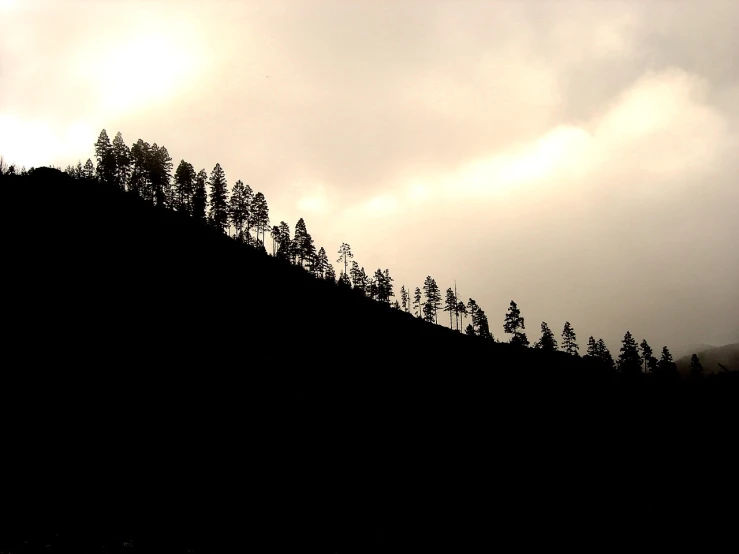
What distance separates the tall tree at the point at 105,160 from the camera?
8094cm

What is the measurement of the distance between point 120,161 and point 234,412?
241ft

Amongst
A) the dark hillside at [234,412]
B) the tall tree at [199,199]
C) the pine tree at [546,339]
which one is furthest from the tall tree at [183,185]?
the pine tree at [546,339]

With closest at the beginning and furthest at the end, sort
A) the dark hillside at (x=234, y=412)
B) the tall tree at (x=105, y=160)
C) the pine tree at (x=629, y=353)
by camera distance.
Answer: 1. the dark hillside at (x=234, y=412)
2. the tall tree at (x=105, y=160)
3. the pine tree at (x=629, y=353)

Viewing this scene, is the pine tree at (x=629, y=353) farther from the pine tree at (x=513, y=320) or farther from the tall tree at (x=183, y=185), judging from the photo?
the tall tree at (x=183, y=185)

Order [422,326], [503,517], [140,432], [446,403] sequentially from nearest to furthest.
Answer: [503,517] → [140,432] → [446,403] → [422,326]

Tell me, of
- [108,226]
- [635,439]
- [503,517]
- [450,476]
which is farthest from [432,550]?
[108,226]

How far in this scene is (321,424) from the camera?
35.0 m

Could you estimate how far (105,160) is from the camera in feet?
267

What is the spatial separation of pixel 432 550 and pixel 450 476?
939cm

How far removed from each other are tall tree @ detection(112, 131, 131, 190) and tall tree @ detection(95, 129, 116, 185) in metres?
0.86

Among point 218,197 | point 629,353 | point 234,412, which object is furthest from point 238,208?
point 629,353

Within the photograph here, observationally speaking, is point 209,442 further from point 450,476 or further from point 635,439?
point 635,439

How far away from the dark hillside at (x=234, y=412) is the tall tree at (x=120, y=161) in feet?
70.2

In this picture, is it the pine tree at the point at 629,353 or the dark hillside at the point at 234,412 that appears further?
the pine tree at the point at 629,353
